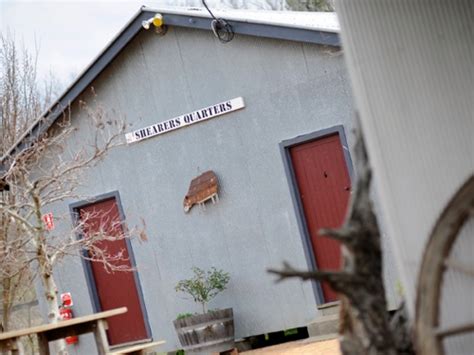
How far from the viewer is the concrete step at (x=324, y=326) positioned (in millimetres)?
13078

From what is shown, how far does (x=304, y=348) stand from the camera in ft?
41.1

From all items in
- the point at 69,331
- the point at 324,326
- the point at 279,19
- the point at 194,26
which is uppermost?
the point at 194,26

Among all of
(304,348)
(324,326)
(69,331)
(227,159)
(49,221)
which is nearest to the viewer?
(69,331)

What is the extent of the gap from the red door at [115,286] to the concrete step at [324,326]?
314cm

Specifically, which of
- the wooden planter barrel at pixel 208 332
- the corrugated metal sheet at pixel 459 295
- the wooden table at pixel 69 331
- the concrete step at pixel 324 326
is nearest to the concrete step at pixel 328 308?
the concrete step at pixel 324 326

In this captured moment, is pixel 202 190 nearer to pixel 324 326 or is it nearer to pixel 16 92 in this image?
pixel 324 326

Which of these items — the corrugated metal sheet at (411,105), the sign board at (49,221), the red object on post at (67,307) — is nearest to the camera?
the corrugated metal sheet at (411,105)

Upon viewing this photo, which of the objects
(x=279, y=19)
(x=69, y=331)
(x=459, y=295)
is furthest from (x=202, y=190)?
(x=459, y=295)

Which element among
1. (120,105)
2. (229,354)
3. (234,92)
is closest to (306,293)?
(229,354)

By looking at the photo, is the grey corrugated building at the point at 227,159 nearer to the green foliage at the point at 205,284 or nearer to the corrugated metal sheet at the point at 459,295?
the green foliage at the point at 205,284

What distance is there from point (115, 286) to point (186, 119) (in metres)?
2.93

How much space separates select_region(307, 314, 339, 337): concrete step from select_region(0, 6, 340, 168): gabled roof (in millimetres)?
3562

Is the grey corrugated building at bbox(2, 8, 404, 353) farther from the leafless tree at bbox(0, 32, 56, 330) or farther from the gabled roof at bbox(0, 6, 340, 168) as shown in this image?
the leafless tree at bbox(0, 32, 56, 330)

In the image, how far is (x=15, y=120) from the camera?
72.8 ft
